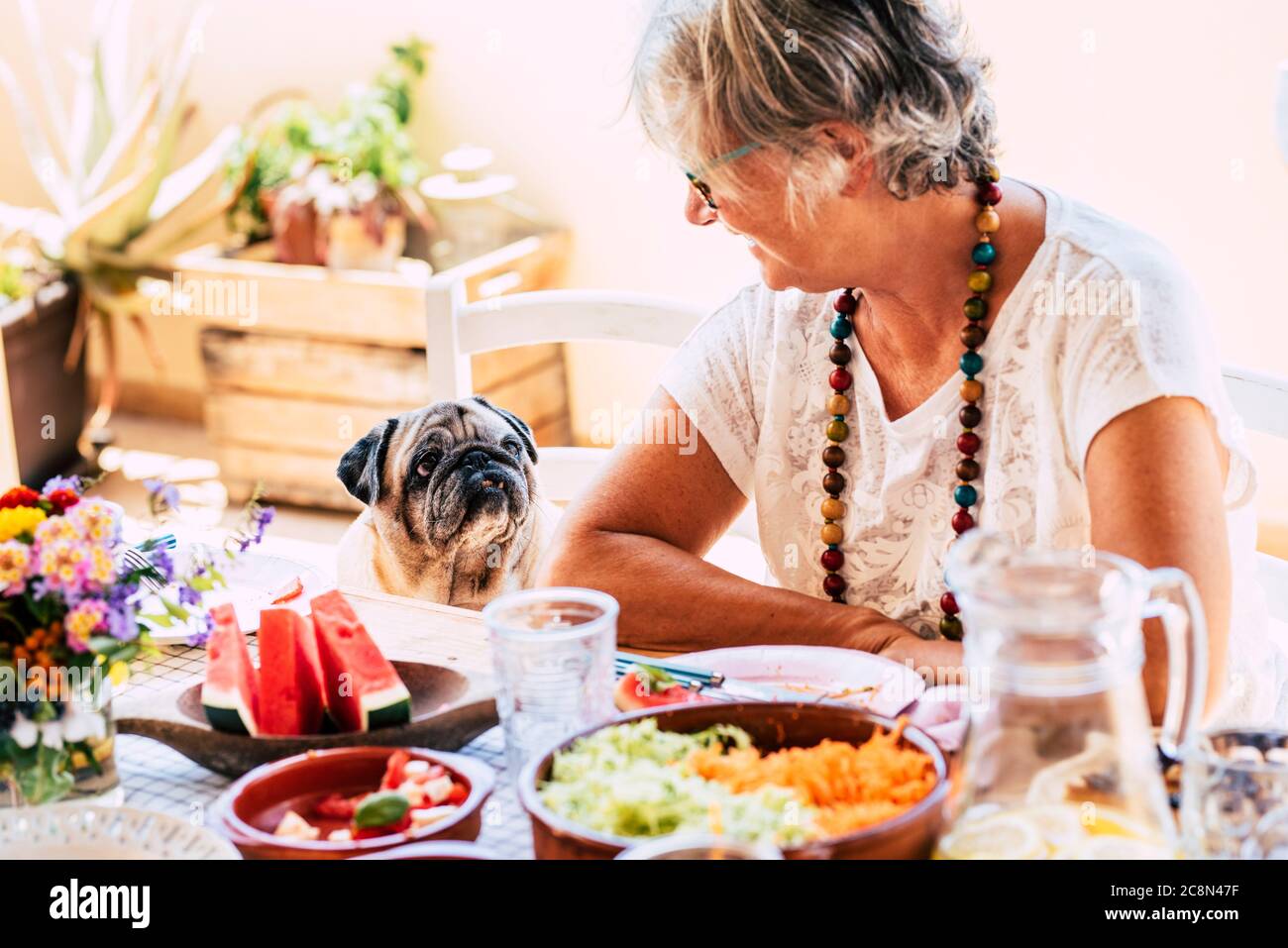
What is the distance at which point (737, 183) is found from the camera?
1.45 metres

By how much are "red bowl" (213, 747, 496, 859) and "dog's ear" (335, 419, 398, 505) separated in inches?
28.5

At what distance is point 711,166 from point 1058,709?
30.8 inches

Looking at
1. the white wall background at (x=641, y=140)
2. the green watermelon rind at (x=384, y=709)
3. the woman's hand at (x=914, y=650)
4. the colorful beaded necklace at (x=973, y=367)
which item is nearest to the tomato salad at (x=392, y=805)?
the green watermelon rind at (x=384, y=709)

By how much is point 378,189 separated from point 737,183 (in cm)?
276

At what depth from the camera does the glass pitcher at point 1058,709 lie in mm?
789

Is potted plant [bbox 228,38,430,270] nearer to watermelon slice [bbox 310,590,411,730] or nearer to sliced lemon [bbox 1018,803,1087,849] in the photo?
watermelon slice [bbox 310,590,411,730]

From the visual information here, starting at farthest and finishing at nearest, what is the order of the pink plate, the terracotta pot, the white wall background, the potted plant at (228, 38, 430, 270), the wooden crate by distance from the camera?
the terracotta pot, the potted plant at (228, 38, 430, 270), the wooden crate, the white wall background, the pink plate

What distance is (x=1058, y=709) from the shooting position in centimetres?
79

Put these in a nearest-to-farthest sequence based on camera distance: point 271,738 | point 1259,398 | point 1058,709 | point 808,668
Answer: point 1058,709 < point 271,738 < point 808,668 < point 1259,398

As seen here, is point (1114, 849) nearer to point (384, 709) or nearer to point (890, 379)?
point (384, 709)

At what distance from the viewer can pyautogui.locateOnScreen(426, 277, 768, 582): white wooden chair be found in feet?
6.44

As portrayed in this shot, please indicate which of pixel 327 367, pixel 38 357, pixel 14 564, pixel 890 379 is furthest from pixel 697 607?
pixel 38 357

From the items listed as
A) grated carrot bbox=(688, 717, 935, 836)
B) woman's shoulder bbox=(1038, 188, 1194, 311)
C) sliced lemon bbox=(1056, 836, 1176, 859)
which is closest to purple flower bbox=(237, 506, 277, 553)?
grated carrot bbox=(688, 717, 935, 836)

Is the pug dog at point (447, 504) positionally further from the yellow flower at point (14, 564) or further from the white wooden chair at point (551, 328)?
the yellow flower at point (14, 564)
